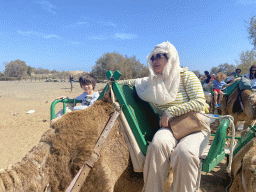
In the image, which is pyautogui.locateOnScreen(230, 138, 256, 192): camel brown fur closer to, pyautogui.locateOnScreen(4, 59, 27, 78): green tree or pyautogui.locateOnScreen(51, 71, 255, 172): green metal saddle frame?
pyautogui.locateOnScreen(51, 71, 255, 172): green metal saddle frame

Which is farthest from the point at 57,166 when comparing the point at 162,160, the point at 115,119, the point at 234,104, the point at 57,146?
the point at 234,104

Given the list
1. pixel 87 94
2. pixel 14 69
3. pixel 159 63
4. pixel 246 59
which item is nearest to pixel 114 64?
pixel 246 59

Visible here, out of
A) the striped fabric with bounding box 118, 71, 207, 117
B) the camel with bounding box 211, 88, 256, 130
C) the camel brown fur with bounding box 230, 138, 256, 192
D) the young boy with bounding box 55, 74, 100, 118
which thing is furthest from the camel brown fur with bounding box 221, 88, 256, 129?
the young boy with bounding box 55, 74, 100, 118

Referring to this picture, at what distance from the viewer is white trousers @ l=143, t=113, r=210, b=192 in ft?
5.66

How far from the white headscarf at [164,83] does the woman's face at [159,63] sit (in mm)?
48

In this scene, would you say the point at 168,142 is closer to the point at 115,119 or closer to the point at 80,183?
the point at 115,119

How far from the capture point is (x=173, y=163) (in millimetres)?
1772

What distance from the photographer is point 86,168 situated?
161 cm

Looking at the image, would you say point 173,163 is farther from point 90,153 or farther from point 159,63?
point 159,63

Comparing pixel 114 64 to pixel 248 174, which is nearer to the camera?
pixel 248 174

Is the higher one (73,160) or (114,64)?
(114,64)

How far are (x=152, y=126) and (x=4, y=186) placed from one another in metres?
1.51

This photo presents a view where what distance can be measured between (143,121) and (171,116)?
0.32 meters

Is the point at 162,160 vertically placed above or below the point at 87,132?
below
